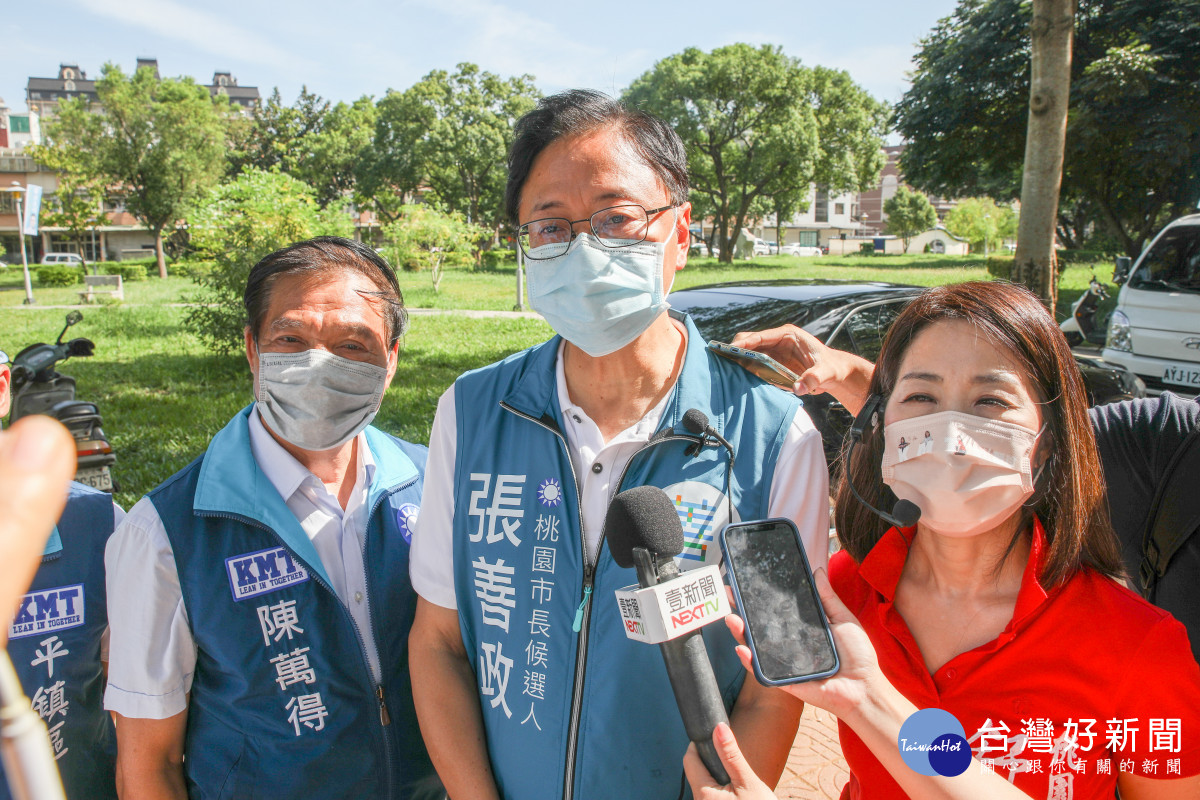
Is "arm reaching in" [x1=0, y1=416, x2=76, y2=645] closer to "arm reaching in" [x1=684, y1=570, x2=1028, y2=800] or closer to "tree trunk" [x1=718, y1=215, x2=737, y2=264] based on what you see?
"arm reaching in" [x1=684, y1=570, x2=1028, y2=800]

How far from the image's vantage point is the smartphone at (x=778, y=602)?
1.23 metres

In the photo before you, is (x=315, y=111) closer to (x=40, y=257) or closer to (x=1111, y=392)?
(x=40, y=257)

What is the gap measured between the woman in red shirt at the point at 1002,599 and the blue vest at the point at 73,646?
173 cm

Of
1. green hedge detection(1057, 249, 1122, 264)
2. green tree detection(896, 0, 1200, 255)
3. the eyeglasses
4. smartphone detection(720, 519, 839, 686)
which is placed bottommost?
smartphone detection(720, 519, 839, 686)

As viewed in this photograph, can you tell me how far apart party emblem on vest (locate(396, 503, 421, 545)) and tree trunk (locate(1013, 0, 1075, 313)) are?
683 centimetres

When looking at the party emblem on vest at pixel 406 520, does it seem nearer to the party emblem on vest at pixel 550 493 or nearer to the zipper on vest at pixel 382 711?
the zipper on vest at pixel 382 711

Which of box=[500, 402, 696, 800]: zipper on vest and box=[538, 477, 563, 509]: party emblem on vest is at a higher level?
box=[538, 477, 563, 509]: party emblem on vest

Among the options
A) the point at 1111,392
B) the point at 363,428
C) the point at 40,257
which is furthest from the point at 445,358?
the point at 40,257

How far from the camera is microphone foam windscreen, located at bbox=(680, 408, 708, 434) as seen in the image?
5.24 ft

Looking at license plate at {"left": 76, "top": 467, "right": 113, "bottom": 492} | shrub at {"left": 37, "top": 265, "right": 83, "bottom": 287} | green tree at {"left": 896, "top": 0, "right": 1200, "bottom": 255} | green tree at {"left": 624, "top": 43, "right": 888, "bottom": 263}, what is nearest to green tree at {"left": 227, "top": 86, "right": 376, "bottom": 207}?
shrub at {"left": 37, "top": 265, "right": 83, "bottom": 287}

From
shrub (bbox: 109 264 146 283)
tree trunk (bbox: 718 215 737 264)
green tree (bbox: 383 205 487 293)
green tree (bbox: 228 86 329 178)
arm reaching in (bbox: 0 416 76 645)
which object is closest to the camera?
arm reaching in (bbox: 0 416 76 645)

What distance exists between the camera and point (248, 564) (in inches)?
68.8

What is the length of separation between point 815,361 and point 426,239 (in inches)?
813

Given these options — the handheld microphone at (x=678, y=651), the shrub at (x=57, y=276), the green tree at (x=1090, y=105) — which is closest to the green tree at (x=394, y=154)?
the shrub at (x=57, y=276)
